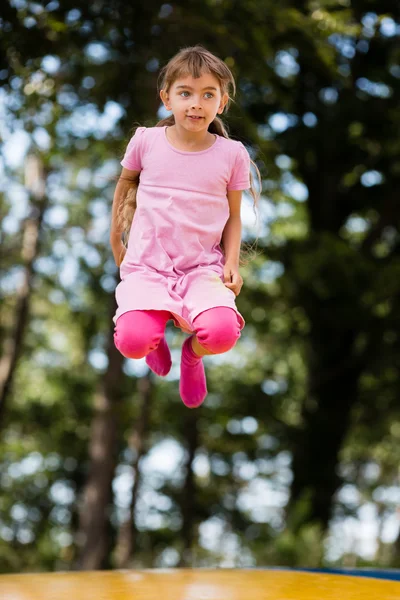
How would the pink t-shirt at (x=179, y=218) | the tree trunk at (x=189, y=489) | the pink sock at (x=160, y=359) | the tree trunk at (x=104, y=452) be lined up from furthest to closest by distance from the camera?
the tree trunk at (x=189, y=489), the tree trunk at (x=104, y=452), the pink sock at (x=160, y=359), the pink t-shirt at (x=179, y=218)

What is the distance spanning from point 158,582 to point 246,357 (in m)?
16.3

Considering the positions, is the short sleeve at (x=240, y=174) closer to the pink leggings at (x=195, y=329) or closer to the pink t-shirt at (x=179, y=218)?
A: the pink t-shirt at (x=179, y=218)

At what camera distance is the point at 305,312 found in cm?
1209

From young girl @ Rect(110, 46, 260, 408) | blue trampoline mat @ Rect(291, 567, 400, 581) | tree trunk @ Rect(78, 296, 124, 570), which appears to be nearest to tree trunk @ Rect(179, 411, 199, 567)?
tree trunk @ Rect(78, 296, 124, 570)

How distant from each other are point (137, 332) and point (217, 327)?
28 centimetres

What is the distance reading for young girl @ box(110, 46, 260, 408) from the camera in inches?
120

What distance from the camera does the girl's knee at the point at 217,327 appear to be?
3018mm

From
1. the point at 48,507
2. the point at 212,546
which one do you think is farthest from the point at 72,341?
the point at 212,546

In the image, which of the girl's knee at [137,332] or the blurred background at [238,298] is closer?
the girl's knee at [137,332]

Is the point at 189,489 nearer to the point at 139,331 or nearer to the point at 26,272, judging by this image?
the point at 26,272

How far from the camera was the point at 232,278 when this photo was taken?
3.24 metres

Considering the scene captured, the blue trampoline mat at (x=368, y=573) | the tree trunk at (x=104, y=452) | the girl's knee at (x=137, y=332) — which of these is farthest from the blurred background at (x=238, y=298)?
the blue trampoline mat at (x=368, y=573)

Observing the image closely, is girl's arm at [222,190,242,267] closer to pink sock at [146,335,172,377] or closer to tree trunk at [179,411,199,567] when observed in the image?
pink sock at [146,335,172,377]

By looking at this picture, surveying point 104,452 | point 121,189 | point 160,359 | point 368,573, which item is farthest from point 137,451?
point 121,189
